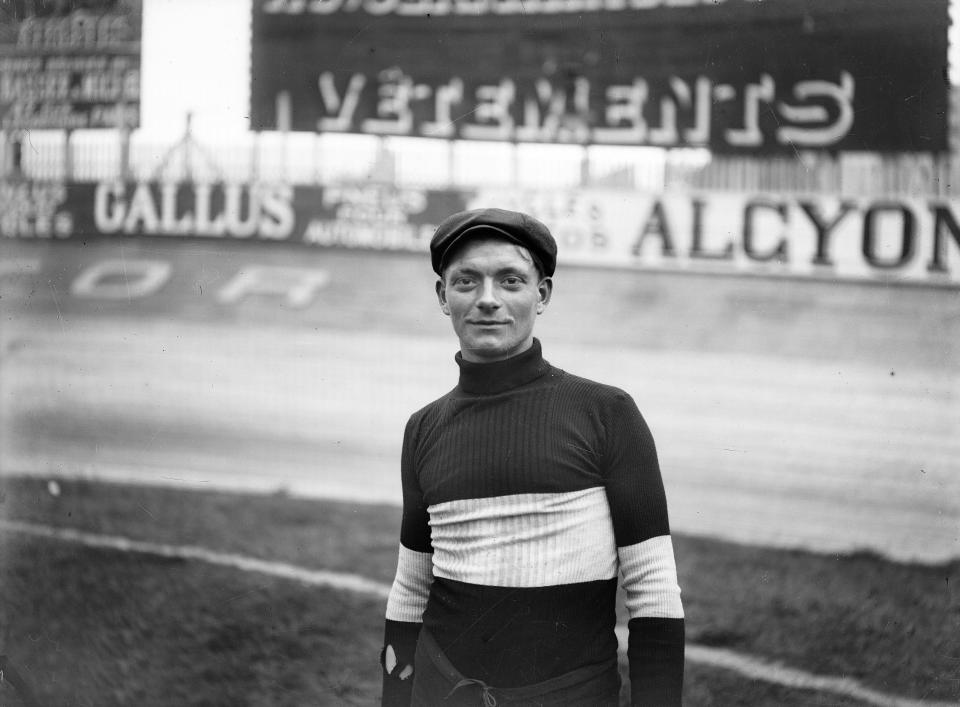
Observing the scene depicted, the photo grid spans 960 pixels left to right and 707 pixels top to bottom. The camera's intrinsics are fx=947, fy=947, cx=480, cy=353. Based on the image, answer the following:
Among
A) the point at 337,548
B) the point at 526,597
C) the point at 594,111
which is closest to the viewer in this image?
the point at 526,597

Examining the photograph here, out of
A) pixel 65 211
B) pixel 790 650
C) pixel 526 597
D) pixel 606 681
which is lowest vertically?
pixel 790 650

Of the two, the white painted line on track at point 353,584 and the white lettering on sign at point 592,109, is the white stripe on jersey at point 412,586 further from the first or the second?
the white lettering on sign at point 592,109

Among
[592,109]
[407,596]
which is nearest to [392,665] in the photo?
[407,596]

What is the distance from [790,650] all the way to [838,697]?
0.51 ft

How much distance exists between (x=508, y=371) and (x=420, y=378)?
38.0 inches

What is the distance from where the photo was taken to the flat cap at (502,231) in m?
1.69

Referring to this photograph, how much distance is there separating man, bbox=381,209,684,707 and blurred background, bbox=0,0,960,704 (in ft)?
2.82

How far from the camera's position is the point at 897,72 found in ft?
7.70

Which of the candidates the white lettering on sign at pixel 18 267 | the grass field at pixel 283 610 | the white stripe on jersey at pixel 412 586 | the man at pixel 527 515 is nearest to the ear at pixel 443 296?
the man at pixel 527 515

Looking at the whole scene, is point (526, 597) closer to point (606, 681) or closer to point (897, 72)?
point (606, 681)

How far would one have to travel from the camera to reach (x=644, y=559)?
1.58m

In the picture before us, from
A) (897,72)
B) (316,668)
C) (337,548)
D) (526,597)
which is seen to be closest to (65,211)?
(337,548)

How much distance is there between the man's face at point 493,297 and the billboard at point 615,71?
0.95m

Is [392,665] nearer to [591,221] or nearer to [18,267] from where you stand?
[591,221]
